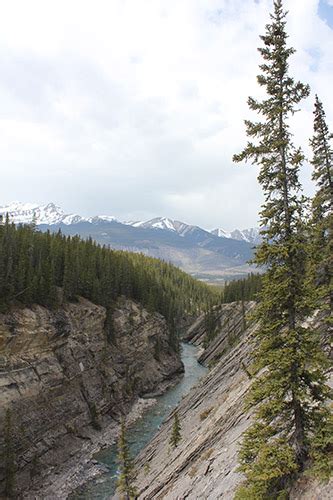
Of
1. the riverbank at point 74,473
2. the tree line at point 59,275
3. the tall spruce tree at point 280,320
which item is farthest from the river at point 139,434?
the tall spruce tree at point 280,320

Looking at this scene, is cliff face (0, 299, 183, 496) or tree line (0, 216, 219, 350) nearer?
cliff face (0, 299, 183, 496)

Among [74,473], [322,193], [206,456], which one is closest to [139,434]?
[74,473]

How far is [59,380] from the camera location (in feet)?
167

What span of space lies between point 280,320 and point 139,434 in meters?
47.0

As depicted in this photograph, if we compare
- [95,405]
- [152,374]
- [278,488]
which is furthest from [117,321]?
[278,488]

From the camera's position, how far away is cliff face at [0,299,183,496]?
41844 millimetres

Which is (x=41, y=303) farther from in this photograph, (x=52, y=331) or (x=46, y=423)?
(x=46, y=423)

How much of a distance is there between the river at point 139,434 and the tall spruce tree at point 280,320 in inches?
1205

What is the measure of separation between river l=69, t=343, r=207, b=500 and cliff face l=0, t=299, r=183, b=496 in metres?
4.41

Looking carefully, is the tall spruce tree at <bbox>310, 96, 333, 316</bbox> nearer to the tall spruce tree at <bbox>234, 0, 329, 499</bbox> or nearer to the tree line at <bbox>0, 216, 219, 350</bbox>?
the tall spruce tree at <bbox>234, 0, 329, 499</bbox>

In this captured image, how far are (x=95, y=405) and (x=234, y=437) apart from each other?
127ft

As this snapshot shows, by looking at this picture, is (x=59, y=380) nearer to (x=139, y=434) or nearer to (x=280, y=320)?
(x=139, y=434)

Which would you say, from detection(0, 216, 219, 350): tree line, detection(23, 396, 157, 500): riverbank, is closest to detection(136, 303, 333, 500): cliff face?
detection(23, 396, 157, 500): riverbank

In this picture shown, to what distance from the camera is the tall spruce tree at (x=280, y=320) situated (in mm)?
13102
